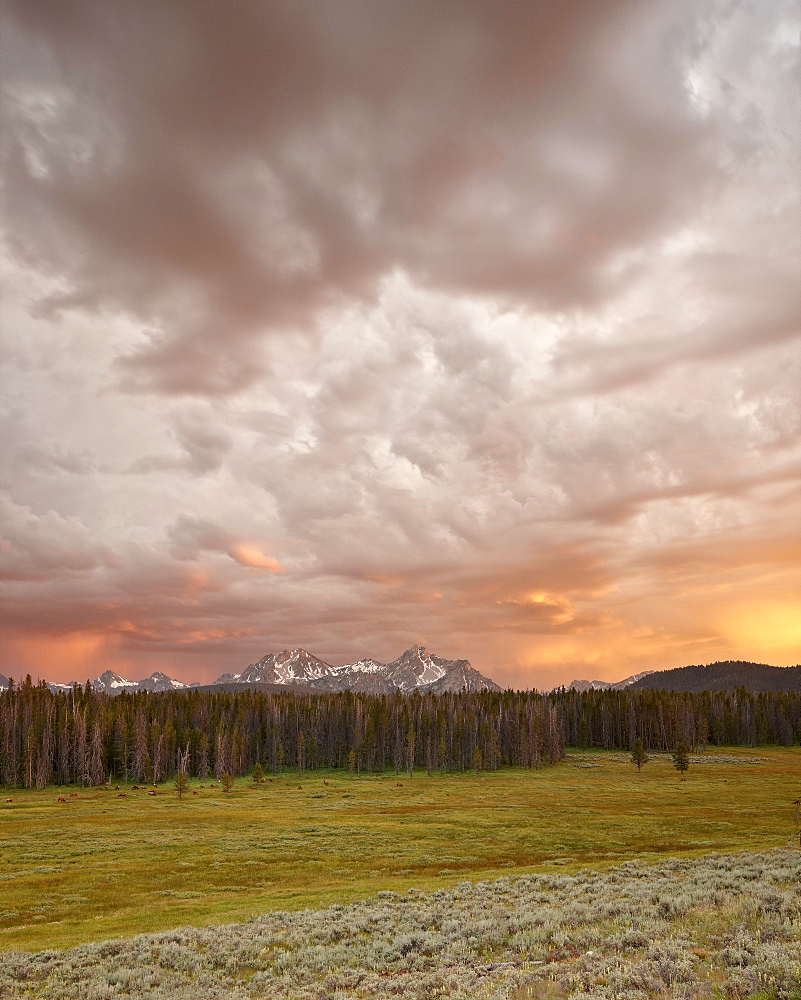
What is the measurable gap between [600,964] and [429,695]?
7402 inches

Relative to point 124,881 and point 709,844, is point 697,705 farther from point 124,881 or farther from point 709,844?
point 124,881

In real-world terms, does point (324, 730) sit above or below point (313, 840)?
below

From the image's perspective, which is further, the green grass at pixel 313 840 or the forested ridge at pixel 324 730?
the forested ridge at pixel 324 730

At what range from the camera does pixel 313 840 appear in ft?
193

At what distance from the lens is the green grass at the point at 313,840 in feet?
120

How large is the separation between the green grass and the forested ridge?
2491 centimetres

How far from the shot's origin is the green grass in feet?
120

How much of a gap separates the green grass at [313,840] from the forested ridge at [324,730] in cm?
2491

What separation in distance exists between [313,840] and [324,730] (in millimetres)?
126155

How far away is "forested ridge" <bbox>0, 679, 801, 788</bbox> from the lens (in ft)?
449

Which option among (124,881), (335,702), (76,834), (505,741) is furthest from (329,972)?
(335,702)

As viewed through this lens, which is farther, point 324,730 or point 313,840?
point 324,730

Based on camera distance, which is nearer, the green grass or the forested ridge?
the green grass

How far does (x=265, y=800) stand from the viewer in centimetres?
9962
